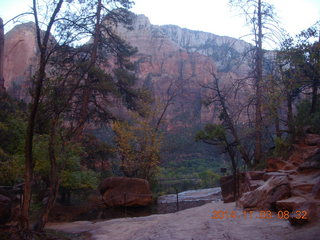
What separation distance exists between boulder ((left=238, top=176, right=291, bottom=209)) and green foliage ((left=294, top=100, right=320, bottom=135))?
15.9ft

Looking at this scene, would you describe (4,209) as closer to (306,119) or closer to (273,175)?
(273,175)

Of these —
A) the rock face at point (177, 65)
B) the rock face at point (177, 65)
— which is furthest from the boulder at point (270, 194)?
the rock face at point (177, 65)

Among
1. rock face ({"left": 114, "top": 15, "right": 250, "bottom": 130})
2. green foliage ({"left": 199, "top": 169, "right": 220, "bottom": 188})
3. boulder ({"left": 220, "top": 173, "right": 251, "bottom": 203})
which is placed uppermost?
rock face ({"left": 114, "top": 15, "right": 250, "bottom": 130})

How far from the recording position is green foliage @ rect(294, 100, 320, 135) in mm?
11469

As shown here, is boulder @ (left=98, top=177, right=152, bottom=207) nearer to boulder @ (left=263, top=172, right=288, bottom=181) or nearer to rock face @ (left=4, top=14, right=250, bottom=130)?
boulder @ (left=263, top=172, right=288, bottom=181)

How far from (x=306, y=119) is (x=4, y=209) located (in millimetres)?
10825

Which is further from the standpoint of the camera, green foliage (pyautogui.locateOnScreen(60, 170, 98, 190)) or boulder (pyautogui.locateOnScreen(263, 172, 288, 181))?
green foliage (pyautogui.locateOnScreen(60, 170, 98, 190))

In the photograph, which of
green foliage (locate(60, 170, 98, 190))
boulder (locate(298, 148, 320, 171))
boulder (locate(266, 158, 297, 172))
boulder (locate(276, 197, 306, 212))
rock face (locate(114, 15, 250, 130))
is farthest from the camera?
rock face (locate(114, 15, 250, 130))

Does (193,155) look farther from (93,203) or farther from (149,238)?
(149,238)

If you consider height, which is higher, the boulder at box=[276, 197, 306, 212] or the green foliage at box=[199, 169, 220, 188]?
the boulder at box=[276, 197, 306, 212]

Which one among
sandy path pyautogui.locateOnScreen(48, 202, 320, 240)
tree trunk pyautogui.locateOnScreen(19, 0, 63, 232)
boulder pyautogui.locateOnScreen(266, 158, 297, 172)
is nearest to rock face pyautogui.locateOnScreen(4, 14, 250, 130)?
boulder pyautogui.locateOnScreen(266, 158, 297, 172)

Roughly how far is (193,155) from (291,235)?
4402 cm

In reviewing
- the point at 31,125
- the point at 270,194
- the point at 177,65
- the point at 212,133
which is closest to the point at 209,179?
the point at 212,133

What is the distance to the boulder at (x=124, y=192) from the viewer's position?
15406 millimetres
